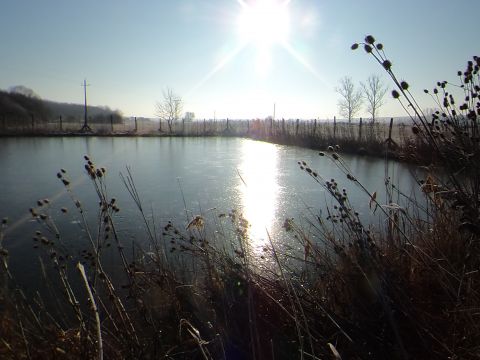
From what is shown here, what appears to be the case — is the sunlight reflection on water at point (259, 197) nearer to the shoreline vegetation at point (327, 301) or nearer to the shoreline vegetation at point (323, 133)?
the shoreline vegetation at point (327, 301)

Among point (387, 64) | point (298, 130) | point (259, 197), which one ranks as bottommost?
point (259, 197)

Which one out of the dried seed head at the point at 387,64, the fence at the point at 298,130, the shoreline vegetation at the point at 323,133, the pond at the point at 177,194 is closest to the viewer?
the dried seed head at the point at 387,64

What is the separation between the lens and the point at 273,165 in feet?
35.5

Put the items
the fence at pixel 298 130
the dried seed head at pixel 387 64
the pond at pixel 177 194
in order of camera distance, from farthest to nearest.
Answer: the fence at pixel 298 130
the pond at pixel 177 194
the dried seed head at pixel 387 64

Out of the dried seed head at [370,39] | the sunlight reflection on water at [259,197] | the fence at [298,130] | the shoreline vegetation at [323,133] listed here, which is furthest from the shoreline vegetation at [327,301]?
the fence at [298,130]

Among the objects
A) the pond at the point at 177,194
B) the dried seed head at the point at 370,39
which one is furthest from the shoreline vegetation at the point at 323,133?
the dried seed head at the point at 370,39

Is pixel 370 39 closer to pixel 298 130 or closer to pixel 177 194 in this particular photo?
pixel 177 194

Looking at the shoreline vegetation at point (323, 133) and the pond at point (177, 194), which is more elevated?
the shoreline vegetation at point (323, 133)

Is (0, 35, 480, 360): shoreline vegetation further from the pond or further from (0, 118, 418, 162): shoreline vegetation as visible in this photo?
(0, 118, 418, 162): shoreline vegetation

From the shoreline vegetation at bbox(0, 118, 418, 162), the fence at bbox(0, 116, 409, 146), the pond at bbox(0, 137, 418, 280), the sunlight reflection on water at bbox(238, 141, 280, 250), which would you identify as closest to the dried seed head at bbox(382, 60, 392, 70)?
the sunlight reflection on water at bbox(238, 141, 280, 250)

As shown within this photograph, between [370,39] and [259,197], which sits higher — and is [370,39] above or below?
above

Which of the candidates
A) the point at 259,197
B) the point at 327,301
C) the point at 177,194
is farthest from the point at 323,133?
the point at 327,301

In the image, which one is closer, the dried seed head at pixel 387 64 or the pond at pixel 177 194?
the dried seed head at pixel 387 64

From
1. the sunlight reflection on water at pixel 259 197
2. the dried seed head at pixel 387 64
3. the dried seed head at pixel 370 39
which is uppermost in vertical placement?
the dried seed head at pixel 370 39
